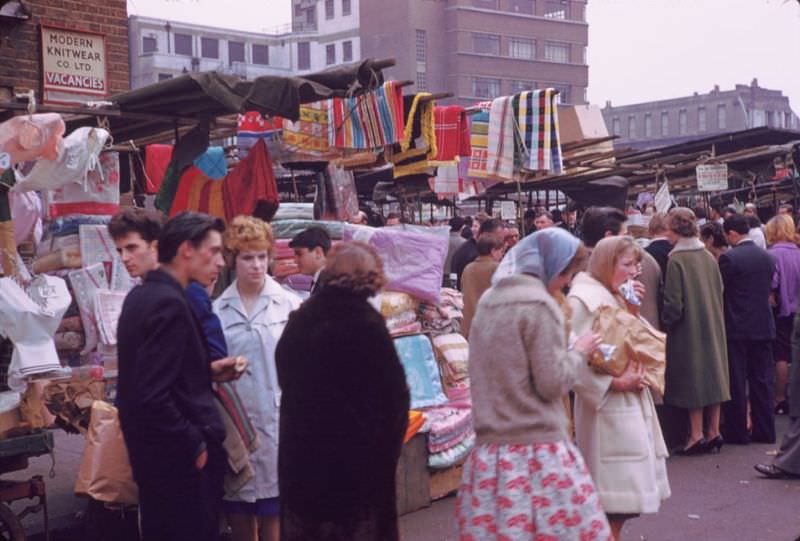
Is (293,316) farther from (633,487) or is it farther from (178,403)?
(633,487)

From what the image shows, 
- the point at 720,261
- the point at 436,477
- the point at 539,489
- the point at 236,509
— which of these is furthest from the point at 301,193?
the point at 539,489

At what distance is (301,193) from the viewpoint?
55.5 feet

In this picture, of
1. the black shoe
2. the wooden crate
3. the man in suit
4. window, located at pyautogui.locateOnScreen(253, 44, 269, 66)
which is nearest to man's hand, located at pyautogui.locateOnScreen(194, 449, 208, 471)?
the wooden crate

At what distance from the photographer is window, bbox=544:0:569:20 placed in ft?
318

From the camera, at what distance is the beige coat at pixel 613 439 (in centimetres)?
552

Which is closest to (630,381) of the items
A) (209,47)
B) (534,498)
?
(534,498)

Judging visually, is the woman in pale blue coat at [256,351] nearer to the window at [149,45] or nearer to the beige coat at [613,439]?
the beige coat at [613,439]

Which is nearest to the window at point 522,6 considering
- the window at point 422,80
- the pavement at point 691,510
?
the window at point 422,80

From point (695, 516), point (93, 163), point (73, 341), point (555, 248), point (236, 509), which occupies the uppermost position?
point (93, 163)

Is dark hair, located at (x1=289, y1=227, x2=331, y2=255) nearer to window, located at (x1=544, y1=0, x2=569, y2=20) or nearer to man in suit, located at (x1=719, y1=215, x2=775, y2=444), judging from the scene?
man in suit, located at (x1=719, y1=215, x2=775, y2=444)

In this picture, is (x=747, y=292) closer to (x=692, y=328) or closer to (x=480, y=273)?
(x=692, y=328)

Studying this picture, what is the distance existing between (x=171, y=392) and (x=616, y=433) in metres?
2.43

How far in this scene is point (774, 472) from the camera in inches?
334

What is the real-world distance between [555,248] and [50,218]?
3.87 metres
